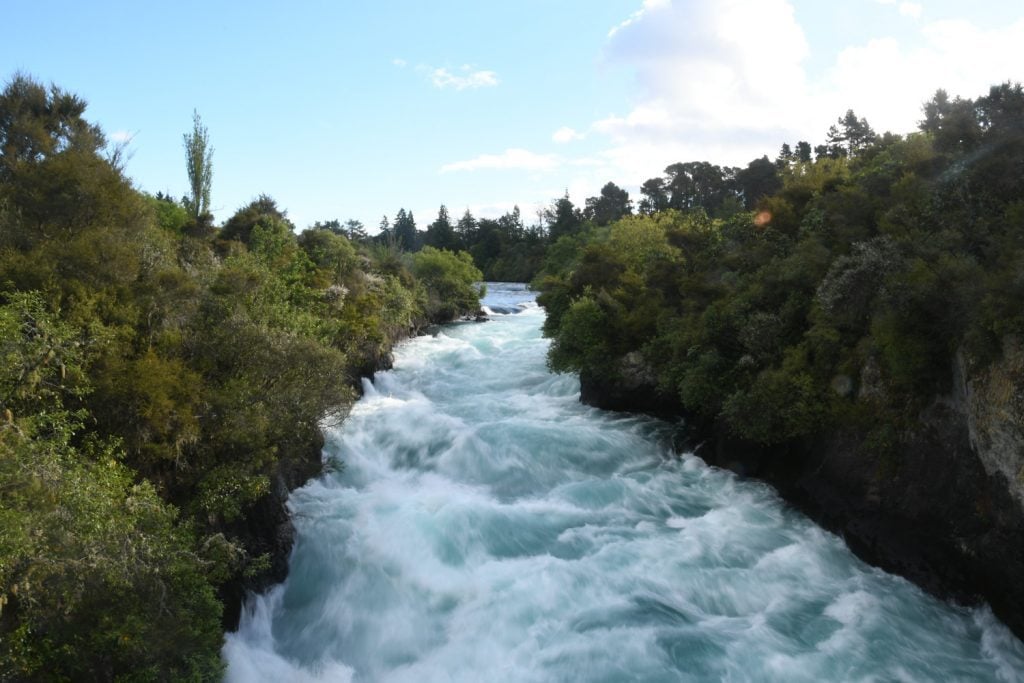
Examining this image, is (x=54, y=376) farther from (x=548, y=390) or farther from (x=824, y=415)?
(x=548, y=390)

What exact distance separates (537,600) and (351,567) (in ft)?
12.7

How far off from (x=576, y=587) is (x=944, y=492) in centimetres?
699

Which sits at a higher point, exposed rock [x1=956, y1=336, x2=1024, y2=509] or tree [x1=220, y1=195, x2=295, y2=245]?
tree [x1=220, y1=195, x2=295, y2=245]

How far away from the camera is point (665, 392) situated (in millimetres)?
20719

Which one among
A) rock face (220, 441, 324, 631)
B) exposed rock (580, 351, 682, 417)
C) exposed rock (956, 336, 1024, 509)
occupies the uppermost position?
exposed rock (956, 336, 1024, 509)

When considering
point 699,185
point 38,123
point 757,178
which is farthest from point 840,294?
point 699,185

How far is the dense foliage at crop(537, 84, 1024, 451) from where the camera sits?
449 inches

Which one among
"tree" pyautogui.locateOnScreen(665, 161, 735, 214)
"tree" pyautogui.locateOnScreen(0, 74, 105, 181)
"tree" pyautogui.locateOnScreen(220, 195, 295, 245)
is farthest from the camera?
"tree" pyautogui.locateOnScreen(665, 161, 735, 214)

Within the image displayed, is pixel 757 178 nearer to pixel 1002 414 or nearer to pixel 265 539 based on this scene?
pixel 1002 414

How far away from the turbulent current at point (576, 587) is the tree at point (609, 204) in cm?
8594

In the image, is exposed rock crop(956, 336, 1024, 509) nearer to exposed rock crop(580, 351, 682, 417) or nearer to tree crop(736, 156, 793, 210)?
exposed rock crop(580, 351, 682, 417)

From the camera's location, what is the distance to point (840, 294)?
13.3 m

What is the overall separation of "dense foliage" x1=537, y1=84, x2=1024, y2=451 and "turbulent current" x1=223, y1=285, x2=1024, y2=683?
9.23 feet

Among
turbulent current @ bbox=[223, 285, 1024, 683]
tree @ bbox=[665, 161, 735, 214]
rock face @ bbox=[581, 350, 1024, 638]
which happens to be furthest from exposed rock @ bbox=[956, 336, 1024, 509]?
tree @ bbox=[665, 161, 735, 214]
